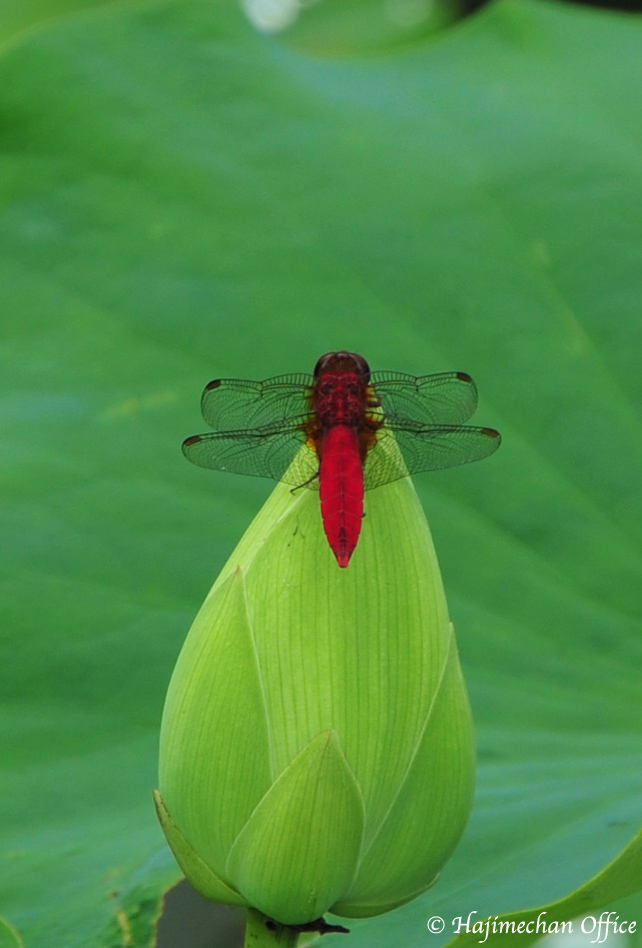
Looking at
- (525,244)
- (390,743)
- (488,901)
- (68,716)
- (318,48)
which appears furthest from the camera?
(318,48)

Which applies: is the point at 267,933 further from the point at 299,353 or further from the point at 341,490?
the point at 299,353

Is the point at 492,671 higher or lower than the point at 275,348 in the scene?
lower

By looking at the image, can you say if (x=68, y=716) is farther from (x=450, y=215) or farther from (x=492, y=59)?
(x=492, y=59)

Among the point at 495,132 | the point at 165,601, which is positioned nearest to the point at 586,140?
the point at 495,132

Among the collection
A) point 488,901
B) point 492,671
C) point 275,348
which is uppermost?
point 275,348

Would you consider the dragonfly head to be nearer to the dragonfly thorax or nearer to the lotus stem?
the dragonfly thorax

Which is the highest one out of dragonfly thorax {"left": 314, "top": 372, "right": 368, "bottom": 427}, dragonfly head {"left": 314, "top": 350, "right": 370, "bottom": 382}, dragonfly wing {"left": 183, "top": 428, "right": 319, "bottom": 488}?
dragonfly wing {"left": 183, "top": 428, "right": 319, "bottom": 488}

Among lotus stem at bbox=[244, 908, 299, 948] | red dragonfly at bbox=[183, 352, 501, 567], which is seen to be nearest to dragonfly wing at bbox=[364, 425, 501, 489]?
red dragonfly at bbox=[183, 352, 501, 567]
